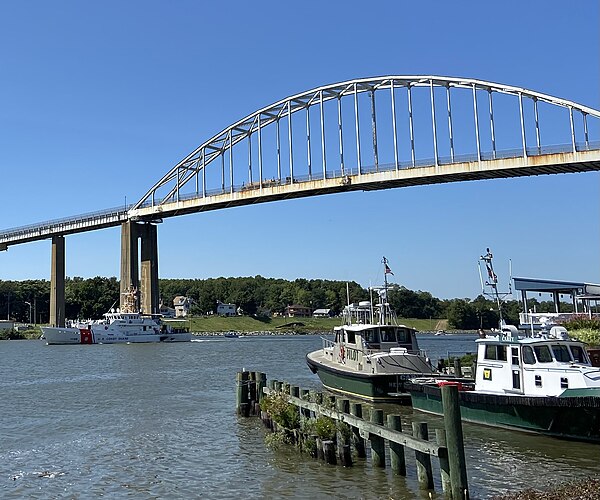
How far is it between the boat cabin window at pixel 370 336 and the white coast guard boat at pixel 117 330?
64.7 meters

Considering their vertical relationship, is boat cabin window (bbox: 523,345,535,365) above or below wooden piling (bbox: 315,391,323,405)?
above

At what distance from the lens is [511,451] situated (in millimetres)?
15969

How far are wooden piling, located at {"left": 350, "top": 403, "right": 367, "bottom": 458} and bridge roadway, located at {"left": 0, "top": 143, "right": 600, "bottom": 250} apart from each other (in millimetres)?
49119

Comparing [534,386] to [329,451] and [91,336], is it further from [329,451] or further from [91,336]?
[91,336]

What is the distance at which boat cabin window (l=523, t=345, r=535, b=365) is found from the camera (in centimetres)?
1762

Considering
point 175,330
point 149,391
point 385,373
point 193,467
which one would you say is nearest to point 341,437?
point 193,467

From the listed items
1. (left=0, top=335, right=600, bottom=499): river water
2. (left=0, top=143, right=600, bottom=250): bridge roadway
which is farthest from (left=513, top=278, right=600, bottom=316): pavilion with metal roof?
(left=0, top=335, right=600, bottom=499): river water

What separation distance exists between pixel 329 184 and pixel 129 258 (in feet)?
101

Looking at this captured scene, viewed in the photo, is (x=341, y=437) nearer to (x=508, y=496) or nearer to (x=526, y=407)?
(x=508, y=496)

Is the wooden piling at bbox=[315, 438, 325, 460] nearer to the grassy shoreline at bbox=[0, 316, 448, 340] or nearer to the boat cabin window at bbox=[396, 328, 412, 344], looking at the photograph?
the boat cabin window at bbox=[396, 328, 412, 344]

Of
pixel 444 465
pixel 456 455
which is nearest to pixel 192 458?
pixel 444 465

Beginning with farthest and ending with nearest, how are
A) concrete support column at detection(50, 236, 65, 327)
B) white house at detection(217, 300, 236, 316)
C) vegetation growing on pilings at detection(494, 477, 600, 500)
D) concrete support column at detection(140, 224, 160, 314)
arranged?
white house at detection(217, 300, 236, 316) → concrete support column at detection(50, 236, 65, 327) → concrete support column at detection(140, 224, 160, 314) → vegetation growing on pilings at detection(494, 477, 600, 500)

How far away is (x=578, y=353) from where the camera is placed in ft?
58.0

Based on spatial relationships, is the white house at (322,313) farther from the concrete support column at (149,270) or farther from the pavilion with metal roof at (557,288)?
the pavilion with metal roof at (557,288)
